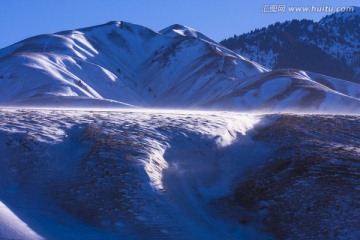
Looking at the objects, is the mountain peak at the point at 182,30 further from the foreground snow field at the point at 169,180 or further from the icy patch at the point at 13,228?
the icy patch at the point at 13,228

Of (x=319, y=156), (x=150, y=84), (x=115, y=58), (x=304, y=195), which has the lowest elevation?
(x=304, y=195)

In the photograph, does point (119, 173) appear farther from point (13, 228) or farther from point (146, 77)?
point (146, 77)

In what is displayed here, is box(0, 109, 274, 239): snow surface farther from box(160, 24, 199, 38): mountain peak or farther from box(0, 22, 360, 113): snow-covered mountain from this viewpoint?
box(160, 24, 199, 38): mountain peak

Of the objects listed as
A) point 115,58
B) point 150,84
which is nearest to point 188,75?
point 150,84

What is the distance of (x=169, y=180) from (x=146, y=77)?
10720 cm

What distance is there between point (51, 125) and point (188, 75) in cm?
9534

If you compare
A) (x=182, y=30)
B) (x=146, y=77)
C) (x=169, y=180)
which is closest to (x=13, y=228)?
(x=169, y=180)

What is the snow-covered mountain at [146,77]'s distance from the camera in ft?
191

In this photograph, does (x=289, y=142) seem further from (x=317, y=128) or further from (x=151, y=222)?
(x=151, y=222)

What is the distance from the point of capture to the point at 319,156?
13.3 m

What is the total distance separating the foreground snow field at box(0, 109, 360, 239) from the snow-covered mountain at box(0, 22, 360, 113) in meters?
32.2

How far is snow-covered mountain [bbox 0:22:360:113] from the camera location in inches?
2297

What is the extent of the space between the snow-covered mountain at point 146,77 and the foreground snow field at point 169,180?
106 feet

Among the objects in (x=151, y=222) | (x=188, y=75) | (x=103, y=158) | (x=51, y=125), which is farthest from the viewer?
(x=188, y=75)
